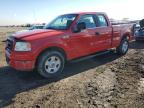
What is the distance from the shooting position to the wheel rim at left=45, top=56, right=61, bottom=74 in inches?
251

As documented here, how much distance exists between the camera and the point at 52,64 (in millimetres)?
6480

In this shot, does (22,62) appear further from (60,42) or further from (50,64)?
(60,42)

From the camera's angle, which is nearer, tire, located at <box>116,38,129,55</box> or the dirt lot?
the dirt lot

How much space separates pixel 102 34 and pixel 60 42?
2050 millimetres

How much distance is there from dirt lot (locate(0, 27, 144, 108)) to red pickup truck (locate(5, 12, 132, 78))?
1.66ft

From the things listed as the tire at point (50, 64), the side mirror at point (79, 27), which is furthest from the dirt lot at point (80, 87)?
the side mirror at point (79, 27)

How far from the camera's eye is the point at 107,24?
823 centimetres

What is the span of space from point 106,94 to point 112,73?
1.81 metres

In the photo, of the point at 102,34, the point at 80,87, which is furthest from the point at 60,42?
the point at 102,34

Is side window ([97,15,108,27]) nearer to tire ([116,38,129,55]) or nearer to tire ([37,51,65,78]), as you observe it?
tire ([116,38,129,55])

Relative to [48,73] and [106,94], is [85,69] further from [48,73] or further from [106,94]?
[106,94]

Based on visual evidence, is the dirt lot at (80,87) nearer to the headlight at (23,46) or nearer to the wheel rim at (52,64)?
the wheel rim at (52,64)

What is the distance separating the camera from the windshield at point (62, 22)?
6997 millimetres

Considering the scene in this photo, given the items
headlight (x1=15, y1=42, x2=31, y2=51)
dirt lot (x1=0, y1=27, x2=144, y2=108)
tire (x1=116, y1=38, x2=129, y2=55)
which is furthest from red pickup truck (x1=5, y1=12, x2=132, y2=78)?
tire (x1=116, y1=38, x2=129, y2=55)
